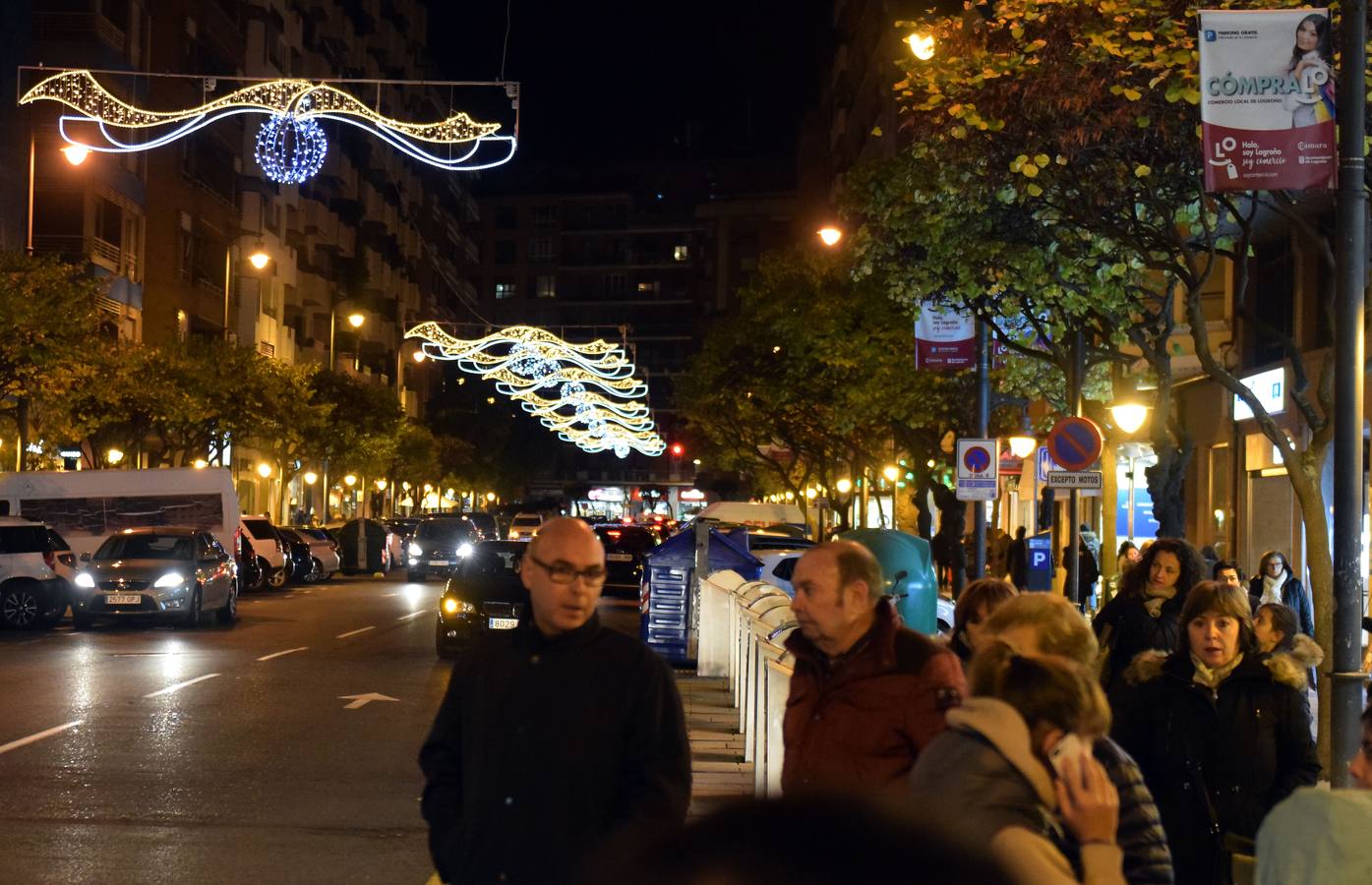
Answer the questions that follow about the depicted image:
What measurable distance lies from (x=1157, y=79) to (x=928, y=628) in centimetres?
668

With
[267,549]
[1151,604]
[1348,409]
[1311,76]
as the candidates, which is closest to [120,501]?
[267,549]

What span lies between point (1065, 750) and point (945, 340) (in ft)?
79.7

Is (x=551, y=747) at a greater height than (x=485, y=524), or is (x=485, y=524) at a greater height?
(x=485, y=524)

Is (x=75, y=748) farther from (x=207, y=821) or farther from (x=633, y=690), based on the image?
(x=633, y=690)

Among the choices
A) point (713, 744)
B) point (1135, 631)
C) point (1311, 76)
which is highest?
point (1311, 76)

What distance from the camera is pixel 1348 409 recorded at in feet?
34.0

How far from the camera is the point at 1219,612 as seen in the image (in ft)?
22.3

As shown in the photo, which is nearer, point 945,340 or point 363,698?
point 363,698

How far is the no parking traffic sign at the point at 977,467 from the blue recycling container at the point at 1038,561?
662cm

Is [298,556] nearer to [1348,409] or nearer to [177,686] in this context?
[177,686]

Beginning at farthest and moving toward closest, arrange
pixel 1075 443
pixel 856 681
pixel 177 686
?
pixel 177 686 < pixel 1075 443 < pixel 856 681

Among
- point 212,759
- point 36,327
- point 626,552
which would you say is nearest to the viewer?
point 212,759

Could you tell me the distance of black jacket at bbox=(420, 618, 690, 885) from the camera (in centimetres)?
480

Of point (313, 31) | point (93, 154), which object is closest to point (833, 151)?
point (313, 31)
